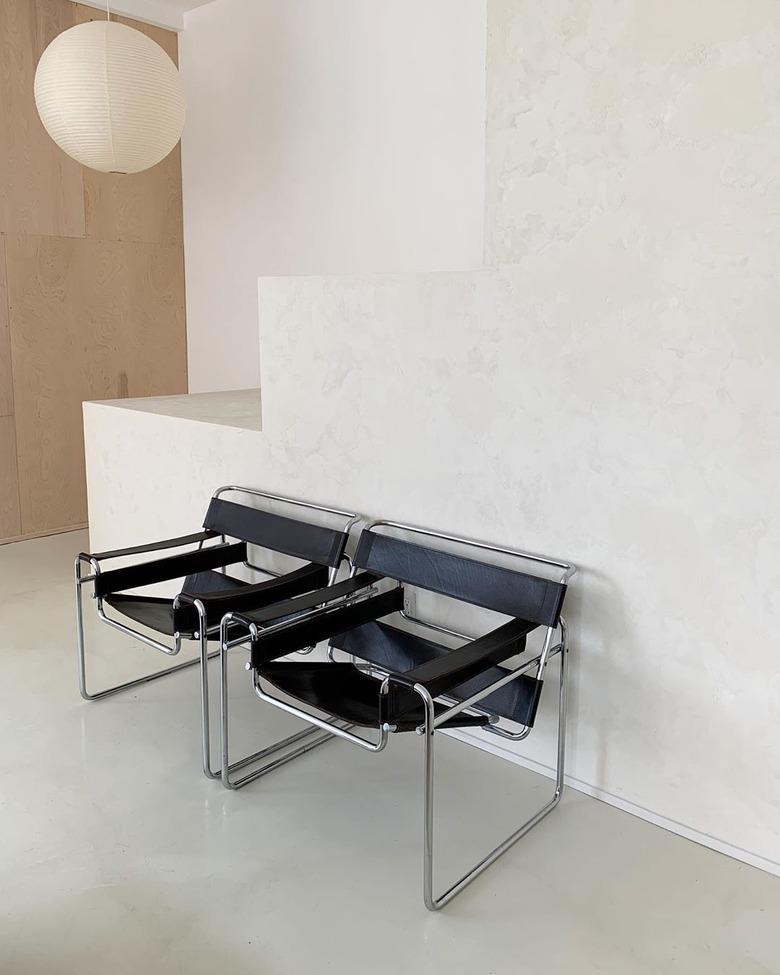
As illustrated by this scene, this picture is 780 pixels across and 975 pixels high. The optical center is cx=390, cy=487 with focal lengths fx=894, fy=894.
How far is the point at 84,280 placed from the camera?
5199 millimetres

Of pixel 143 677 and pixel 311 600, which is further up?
pixel 311 600

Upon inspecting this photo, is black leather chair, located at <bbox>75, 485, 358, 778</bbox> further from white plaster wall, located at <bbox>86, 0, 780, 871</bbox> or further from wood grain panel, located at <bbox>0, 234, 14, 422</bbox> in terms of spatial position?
wood grain panel, located at <bbox>0, 234, 14, 422</bbox>

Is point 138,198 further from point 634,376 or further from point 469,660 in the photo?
point 469,660

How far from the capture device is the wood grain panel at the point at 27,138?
4.71 m

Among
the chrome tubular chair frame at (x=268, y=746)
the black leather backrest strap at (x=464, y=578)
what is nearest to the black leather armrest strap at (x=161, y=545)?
the chrome tubular chair frame at (x=268, y=746)

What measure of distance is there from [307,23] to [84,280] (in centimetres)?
189

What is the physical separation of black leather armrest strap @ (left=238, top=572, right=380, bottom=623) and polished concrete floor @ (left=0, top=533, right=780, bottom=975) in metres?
0.49

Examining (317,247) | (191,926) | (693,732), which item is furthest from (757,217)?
(317,247)

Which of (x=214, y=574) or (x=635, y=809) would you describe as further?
(x=214, y=574)

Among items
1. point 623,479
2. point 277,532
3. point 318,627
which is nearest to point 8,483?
point 277,532

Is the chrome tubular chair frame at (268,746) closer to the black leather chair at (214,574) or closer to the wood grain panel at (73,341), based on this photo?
the black leather chair at (214,574)

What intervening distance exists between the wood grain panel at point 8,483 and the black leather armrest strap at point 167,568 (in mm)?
A: 2308

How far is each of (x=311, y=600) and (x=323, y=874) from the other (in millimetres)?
757

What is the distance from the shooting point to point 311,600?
102 inches
